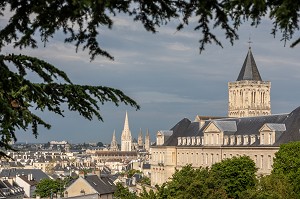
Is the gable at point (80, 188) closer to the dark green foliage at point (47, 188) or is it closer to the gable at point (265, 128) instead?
the gable at point (265, 128)

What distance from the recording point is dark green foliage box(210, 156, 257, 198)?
5519 centimetres

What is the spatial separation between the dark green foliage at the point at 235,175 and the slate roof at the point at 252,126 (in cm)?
972

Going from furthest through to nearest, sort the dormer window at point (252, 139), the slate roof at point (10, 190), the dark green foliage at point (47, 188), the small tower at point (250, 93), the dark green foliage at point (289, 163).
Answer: the small tower at point (250, 93) → the dark green foliage at point (47, 188) → the slate roof at point (10, 190) → the dormer window at point (252, 139) → the dark green foliage at point (289, 163)

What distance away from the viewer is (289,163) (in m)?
55.0

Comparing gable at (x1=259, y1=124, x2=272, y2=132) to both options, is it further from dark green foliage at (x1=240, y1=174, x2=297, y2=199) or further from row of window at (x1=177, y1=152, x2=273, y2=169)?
dark green foliage at (x1=240, y1=174, x2=297, y2=199)

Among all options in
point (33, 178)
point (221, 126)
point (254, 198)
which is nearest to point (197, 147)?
point (221, 126)

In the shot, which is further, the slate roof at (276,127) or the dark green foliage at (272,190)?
the slate roof at (276,127)

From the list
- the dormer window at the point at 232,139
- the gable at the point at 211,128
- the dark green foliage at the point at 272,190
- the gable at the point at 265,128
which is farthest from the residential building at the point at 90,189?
the dark green foliage at the point at 272,190

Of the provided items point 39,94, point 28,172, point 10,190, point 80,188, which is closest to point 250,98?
point 28,172

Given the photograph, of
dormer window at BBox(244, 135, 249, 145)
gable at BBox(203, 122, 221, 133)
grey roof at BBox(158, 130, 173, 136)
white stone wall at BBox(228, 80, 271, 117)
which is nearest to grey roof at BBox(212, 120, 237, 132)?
gable at BBox(203, 122, 221, 133)

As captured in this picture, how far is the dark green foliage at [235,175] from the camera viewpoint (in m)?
55.2

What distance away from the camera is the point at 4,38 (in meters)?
9.62

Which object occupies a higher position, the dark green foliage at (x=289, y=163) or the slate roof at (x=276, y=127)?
the slate roof at (x=276, y=127)

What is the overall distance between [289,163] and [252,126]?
2190 cm
